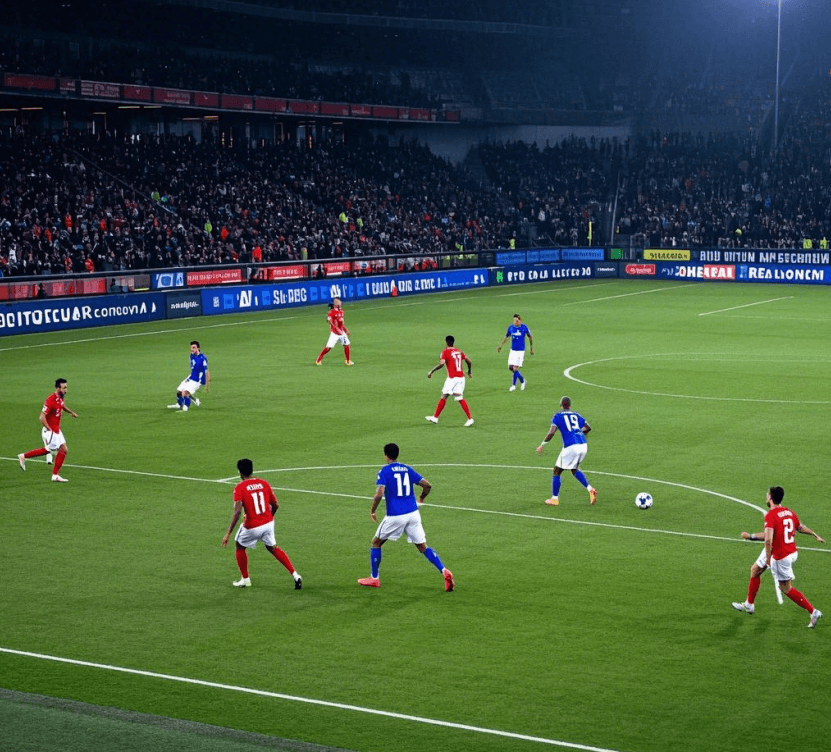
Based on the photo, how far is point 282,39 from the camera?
7919 cm

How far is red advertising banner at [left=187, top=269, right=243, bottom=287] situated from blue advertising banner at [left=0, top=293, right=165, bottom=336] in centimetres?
267

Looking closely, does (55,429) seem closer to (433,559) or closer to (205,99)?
(433,559)

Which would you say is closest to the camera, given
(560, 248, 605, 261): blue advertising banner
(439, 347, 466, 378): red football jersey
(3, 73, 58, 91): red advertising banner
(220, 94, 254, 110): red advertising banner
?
(439, 347, 466, 378): red football jersey

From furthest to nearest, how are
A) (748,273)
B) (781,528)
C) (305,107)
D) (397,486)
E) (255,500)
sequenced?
(748,273)
(305,107)
(397,486)
(255,500)
(781,528)

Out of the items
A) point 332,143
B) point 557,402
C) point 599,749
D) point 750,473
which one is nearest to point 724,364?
point 557,402

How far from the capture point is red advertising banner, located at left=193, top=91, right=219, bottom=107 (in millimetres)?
66312

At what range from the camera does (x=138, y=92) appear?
206 ft

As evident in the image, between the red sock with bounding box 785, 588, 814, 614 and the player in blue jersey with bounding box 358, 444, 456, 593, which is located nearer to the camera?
the red sock with bounding box 785, 588, 814, 614

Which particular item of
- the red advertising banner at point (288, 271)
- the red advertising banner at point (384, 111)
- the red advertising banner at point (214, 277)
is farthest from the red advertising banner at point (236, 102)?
→ the red advertising banner at point (214, 277)

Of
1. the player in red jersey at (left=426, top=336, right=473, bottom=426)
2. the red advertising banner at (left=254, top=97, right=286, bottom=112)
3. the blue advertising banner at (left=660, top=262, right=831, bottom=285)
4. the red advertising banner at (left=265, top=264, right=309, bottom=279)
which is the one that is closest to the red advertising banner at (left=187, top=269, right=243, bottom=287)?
the red advertising banner at (left=265, top=264, right=309, bottom=279)

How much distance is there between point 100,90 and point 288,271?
42.2 feet

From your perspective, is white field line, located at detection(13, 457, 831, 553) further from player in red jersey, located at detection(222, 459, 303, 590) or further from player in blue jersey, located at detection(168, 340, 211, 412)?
player in blue jersey, located at detection(168, 340, 211, 412)

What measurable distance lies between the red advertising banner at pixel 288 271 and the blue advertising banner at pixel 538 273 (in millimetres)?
14075

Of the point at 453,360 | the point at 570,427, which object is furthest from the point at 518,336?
the point at 570,427
